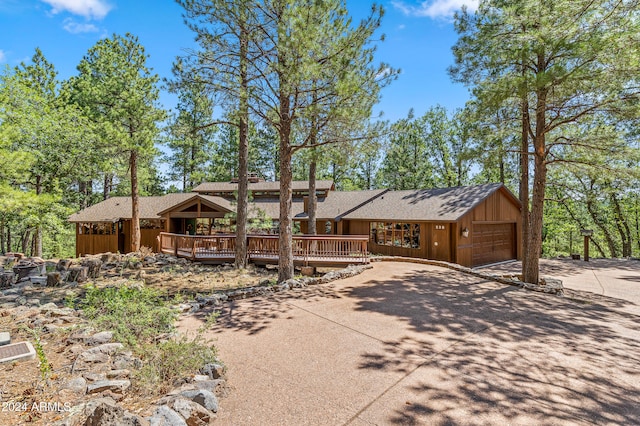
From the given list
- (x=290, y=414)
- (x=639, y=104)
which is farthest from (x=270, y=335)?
(x=639, y=104)

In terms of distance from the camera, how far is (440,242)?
1380 cm

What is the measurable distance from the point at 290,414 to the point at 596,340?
5105 mm

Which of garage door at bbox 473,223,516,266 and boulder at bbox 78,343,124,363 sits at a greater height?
garage door at bbox 473,223,516,266

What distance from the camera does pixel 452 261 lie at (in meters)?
13.4

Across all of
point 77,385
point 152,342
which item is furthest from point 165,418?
point 152,342

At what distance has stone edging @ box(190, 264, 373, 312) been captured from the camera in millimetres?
6332

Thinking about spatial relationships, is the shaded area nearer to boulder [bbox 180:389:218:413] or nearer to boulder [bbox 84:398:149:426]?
boulder [bbox 180:389:218:413]

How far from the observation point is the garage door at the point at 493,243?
14.4 m

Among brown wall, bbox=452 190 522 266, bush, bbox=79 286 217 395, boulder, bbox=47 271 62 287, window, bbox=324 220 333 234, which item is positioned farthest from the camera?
window, bbox=324 220 333 234

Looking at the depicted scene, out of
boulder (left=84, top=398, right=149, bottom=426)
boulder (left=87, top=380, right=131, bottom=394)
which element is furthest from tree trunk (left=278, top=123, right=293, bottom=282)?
boulder (left=84, top=398, right=149, bottom=426)

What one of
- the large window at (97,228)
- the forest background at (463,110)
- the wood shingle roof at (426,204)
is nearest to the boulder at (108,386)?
the forest background at (463,110)

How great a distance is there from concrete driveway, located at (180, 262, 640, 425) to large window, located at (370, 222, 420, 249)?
7.95 meters

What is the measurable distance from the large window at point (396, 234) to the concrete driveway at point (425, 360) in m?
7.95

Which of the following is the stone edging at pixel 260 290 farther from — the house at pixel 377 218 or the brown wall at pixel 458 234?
the brown wall at pixel 458 234
